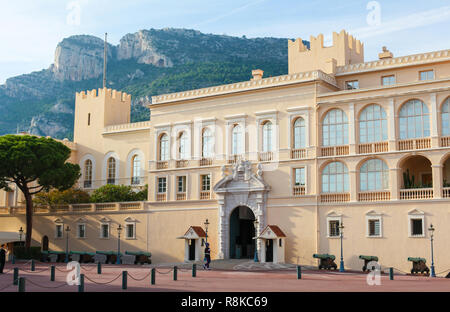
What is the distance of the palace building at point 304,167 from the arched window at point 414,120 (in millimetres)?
65

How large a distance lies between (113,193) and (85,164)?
948 centimetres

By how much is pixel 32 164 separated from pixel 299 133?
2298 cm

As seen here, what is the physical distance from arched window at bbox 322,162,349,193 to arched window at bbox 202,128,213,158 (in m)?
9.66

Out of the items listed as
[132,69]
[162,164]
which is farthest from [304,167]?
[132,69]

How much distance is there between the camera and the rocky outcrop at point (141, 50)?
451 feet

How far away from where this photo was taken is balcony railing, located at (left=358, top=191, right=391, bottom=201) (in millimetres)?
39844

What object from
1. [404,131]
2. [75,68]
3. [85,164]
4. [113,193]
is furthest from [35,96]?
[404,131]

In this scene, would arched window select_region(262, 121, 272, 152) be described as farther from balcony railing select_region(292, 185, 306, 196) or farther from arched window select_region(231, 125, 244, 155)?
balcony railing select_region(292, 185, 306, 196)

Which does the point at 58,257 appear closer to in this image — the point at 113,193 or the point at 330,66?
Result: the point at 113,193

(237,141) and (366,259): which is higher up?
(237,141)

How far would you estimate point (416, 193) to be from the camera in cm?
3888

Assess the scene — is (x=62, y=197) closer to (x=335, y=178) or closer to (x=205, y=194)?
(x=205, y=194)

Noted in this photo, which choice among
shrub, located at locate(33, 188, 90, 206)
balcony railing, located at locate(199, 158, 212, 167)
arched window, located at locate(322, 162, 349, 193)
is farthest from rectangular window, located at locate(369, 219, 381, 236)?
shrub, located at locate(33, 188, 90, 206)

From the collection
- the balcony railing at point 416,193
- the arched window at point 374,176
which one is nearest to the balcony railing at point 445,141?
the balcony railing at point 416,193
